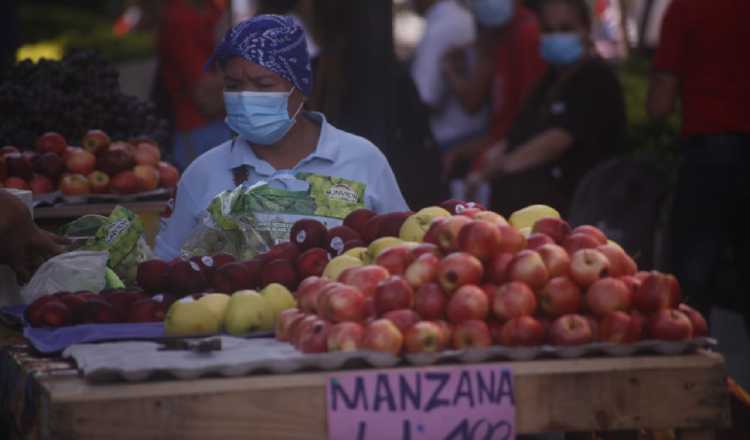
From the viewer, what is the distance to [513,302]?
11.2 feet

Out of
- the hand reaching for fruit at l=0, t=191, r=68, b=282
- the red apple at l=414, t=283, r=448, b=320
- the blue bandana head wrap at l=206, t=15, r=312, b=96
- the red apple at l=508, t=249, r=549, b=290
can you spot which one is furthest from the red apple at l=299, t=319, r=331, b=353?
the blue bandana head wrap at l=206, t=15, r=312, b=96

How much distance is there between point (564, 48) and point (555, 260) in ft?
15.2

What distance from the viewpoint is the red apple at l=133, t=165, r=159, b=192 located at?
20.7 ft

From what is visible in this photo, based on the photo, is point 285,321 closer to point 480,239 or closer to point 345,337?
point 345,337

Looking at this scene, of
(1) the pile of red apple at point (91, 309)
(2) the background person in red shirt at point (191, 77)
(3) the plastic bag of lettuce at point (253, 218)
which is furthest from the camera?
(2) the background person in red shirt at point (191, 77)

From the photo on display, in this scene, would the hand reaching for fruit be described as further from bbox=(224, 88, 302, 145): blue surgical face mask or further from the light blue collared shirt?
bbox=(224, 88, 302, 145): blue surgical face mask

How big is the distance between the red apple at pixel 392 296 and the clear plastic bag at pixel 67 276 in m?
1.20

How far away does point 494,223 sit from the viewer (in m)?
3.67

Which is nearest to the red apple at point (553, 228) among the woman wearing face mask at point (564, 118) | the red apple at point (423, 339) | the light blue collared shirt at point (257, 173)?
the red apple at point (423, 339)

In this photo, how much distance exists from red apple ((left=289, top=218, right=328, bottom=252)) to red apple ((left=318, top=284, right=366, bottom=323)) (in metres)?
0.66

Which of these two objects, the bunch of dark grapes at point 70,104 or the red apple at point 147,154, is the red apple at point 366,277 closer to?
the red apple at point 147,154

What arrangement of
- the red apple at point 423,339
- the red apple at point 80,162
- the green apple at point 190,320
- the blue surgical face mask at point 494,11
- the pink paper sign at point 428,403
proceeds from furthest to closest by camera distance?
1. the blue surgical face mask at point 494,11
2. the red apple at point 80,162
3. the green apple at point 190,320
4. the red apple at point 423,339
5. the pink paper sign at point 428,403

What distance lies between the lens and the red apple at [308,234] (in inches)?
162

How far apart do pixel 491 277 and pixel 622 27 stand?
10.3 m
